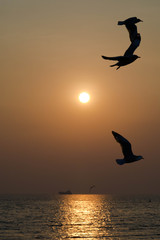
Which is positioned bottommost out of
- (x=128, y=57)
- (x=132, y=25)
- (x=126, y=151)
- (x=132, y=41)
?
(x=126, y=151)

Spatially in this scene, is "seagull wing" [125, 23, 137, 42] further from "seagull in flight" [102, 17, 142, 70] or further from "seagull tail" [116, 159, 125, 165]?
"seagull tail" [116, 159, 125, 165]

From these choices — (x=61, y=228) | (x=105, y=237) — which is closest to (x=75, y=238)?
(x=105, y=237)

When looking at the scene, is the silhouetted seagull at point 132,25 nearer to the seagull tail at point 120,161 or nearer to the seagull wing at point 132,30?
the seagull wing at point 132,30

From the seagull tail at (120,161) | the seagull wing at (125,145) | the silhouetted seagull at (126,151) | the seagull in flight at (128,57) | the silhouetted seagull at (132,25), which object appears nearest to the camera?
the seagull in flight at (128,57)

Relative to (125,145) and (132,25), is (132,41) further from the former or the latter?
(125,145)

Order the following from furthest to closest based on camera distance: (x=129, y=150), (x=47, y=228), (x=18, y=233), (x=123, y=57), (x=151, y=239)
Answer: (x=47, y=228) < (x=18, y=233) < (x=151, y=239) < (x=129, y=150) < (x=123, y=57)

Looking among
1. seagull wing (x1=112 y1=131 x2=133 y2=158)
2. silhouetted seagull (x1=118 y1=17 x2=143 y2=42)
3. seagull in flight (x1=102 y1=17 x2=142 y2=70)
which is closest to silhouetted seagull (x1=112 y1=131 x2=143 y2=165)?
seagull wing (x1=112 y1=131 x2=133 y2=158)

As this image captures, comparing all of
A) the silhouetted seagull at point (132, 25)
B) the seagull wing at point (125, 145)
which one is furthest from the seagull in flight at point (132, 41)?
the seagull wing at point (125, 145)

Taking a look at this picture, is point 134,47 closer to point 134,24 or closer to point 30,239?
point 134,24

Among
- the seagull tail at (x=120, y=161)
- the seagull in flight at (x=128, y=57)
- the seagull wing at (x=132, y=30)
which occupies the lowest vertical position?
the seagull tail at (x=120, y=161)

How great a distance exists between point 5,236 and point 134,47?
72.7 meters

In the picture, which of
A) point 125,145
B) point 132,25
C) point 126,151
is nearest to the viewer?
point 132,25

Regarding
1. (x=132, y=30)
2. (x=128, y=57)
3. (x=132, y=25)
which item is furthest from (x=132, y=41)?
(x=128, y=57)

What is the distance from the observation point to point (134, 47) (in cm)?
3525
